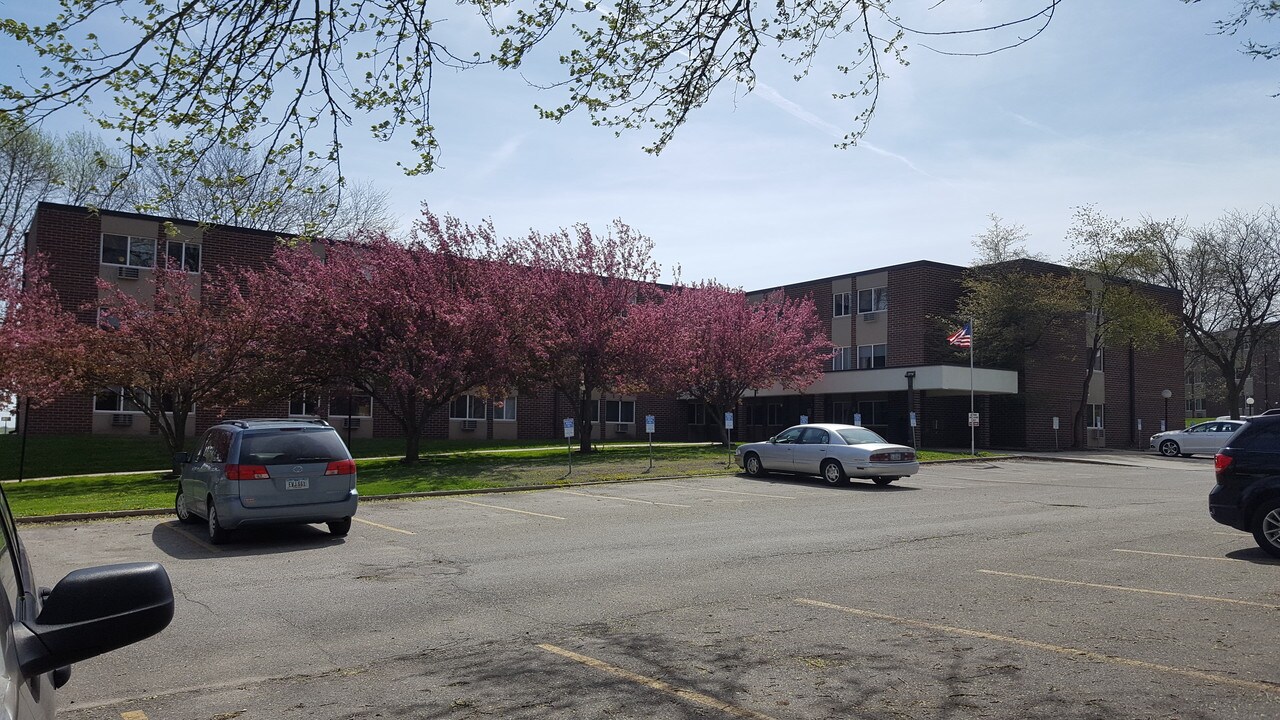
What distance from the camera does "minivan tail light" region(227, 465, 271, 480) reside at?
12.3 m

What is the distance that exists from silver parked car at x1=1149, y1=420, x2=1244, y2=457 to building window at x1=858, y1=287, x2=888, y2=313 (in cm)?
1375

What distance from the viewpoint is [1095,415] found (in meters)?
49.1

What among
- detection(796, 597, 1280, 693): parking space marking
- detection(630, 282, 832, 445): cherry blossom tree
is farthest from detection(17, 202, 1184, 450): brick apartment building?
detection(796, 597, 1280, 693): parking space marking

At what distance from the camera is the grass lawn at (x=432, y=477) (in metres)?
17.7

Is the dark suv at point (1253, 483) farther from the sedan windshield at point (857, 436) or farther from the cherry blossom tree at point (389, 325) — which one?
the cherry blossom tree at point (389, 325)

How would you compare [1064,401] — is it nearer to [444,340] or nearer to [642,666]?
[444,340]

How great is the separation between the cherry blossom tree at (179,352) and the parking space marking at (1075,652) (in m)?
18.8

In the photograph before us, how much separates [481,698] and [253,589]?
15.7 ft

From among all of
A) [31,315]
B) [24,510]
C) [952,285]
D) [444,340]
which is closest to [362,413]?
[444,340]

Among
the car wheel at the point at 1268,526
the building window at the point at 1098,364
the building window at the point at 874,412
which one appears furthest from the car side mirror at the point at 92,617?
the building window at the point at 1098,364

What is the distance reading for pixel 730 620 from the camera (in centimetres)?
760

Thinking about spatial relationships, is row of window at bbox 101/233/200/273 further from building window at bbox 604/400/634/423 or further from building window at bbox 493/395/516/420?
building window at bbox 604/400/634/423

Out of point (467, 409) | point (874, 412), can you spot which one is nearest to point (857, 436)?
point (467, 409)

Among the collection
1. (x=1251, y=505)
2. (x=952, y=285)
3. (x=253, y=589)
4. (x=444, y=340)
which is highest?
(x=952, y=285)
